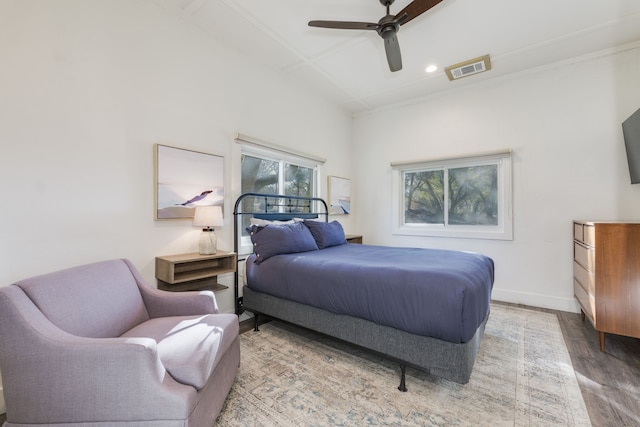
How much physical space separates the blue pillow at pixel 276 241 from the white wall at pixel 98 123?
0.44 meters

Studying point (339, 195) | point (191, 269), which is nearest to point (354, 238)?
point (339, 195)

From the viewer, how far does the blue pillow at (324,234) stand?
10.2ft

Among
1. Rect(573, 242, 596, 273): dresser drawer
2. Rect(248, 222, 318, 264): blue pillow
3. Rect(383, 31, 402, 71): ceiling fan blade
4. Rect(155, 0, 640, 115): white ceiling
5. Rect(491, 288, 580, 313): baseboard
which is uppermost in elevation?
Rect(155, 0, 640, 115): white ceiling

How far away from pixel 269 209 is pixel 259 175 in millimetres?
442

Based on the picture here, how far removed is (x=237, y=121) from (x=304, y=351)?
2.41m

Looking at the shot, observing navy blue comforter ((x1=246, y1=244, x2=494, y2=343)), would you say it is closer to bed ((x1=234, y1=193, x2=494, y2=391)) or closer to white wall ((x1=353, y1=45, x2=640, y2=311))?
bed ((x1=234, y1=193, x2=494, y2=391))

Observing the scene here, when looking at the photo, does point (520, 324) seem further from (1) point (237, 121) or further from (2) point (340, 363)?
(1) point (237, 121)

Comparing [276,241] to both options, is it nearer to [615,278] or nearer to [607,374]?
[607,374]

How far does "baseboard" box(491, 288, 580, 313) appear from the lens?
314 cm

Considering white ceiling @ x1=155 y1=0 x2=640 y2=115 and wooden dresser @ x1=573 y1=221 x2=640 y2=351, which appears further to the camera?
white ceiling @ x1=155 y1=0 x2=640 y2=115

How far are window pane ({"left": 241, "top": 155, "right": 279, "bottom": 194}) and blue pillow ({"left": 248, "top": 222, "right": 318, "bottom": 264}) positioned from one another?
0.68 metres

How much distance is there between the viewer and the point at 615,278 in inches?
87.0

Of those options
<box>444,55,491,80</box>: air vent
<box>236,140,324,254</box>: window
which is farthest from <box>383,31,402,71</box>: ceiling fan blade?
<box>236,140,324,254</box>: window

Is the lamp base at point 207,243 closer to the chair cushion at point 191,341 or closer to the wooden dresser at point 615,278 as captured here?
the chair cushion at point 191,341
